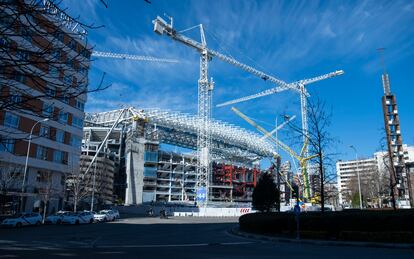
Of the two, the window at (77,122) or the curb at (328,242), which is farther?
the window at (77,122)

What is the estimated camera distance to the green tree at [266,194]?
30.8 m

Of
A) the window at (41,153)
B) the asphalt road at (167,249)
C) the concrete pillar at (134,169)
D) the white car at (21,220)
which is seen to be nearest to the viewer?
the asphalt road at (167,249)

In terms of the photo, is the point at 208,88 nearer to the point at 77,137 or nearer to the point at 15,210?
the point at 77,137

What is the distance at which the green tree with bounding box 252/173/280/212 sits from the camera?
1214 inches

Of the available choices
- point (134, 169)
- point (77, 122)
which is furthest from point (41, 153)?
point (134, 169)

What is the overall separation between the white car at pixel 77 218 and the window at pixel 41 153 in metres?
10.8

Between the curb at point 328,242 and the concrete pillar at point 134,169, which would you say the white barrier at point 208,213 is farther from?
the curb at point 328,242

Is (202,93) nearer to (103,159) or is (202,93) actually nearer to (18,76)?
(103,159)

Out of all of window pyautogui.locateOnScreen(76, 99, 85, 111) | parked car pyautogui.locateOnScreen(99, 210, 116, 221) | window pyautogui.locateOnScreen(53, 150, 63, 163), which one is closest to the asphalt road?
parked car pyautogui.locateOnScreen(99, 210, 116, 221)

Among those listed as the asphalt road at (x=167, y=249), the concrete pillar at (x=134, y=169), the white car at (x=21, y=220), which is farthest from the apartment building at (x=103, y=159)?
the asphalt road at (x=167, y=249)

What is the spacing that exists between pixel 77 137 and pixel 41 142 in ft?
24.3

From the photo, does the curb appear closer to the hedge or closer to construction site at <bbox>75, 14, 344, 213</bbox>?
the hedge

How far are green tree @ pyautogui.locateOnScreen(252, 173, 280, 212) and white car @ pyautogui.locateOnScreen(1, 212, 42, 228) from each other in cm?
2137

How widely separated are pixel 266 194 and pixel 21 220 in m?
22.6
